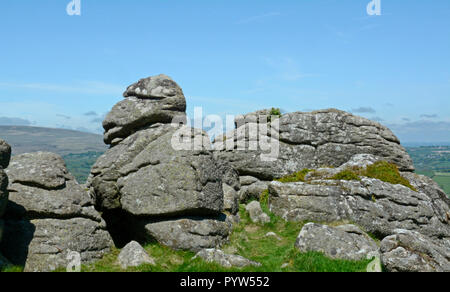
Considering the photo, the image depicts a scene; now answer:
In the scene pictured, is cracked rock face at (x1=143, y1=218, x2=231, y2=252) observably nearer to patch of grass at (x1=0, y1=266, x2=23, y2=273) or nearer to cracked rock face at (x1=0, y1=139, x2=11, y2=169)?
patch of grass at (x1=0, y1=266, x2=23, y2=273)

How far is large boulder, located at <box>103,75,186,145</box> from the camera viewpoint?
2425 cm

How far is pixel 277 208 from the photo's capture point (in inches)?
977

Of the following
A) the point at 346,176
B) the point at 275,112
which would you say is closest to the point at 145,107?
the point at 346,176

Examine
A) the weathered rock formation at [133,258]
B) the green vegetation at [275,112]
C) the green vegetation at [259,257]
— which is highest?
the green vegetation at [275,112]

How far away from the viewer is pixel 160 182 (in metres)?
19.9

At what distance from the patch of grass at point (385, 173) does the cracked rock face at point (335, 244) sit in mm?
9375

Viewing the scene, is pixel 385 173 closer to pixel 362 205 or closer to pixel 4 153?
pixel 362 205

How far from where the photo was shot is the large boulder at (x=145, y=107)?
24.2m

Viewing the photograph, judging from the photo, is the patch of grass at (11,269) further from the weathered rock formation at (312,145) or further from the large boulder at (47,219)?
the weathered rock formation at (312,145)

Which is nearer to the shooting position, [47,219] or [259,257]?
[47,219]

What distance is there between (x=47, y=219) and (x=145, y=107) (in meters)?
9.66

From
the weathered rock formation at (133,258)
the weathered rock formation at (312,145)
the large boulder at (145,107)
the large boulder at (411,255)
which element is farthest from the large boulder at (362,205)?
the weathered rock formation at (133,258)
